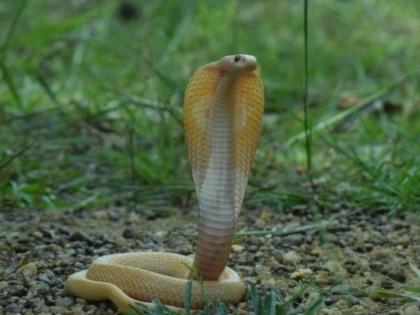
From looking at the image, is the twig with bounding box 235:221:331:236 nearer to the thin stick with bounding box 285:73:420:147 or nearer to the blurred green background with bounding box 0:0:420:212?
the blurred green background with bounding box 0:0:420:212

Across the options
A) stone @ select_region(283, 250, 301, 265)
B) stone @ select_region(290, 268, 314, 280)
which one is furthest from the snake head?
stone @ select_region(283, 250, 301, 265)

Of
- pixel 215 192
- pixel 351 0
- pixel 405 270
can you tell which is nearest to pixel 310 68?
pixel 351 0

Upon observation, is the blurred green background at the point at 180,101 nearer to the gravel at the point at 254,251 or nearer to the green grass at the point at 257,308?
the gravel at the point at 254,251

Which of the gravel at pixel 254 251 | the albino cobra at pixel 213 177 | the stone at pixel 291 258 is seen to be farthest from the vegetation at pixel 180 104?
the stone at pixel 291 258

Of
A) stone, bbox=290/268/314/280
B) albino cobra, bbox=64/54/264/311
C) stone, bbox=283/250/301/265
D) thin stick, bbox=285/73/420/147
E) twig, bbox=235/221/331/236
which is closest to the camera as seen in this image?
albino cobra, bbox=64/54/264/311

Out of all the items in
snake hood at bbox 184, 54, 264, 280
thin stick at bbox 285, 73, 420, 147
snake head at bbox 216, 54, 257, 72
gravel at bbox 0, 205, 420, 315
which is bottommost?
gravel at bbox 0, 205, 420, 315

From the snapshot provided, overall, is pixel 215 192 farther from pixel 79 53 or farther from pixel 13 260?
pixel 79 53
